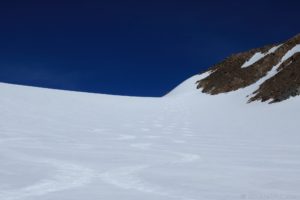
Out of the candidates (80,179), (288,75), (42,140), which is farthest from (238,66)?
(80,179)

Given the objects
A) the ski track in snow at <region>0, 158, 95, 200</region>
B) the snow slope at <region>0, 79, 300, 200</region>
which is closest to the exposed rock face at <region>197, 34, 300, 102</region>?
the snow slope at <region>0, 79, 300, 200</region>

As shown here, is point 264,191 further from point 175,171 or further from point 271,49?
point 271,49

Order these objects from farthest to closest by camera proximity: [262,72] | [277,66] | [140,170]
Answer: [262,72] → [277,66] → [140,170]

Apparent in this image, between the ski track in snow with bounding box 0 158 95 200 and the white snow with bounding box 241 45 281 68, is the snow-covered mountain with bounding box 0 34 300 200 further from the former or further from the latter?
the white snow with bounding box 241 45 281 68

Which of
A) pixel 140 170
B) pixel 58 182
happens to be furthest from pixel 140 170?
pixel 58 182

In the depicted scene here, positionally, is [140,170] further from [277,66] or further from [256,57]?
[256,57]

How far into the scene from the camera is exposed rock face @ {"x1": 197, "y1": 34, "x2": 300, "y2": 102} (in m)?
27.8

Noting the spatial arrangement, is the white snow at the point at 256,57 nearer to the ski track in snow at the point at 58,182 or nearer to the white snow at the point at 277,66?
the white snow at the point at 277,66

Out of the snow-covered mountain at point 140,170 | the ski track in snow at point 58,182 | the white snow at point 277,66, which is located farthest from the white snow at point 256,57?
the ski track in snow at point 58,182

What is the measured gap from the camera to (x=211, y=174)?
4.96m

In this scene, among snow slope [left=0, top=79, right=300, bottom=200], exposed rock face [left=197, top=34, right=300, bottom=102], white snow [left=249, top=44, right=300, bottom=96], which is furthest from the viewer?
white snow [left=249, top=44, right=300, bottom=96]

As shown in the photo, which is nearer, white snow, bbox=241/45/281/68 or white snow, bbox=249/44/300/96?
white snow, bbox=249/44/300/96

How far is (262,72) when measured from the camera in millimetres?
41281

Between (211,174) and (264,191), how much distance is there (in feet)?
3.36
